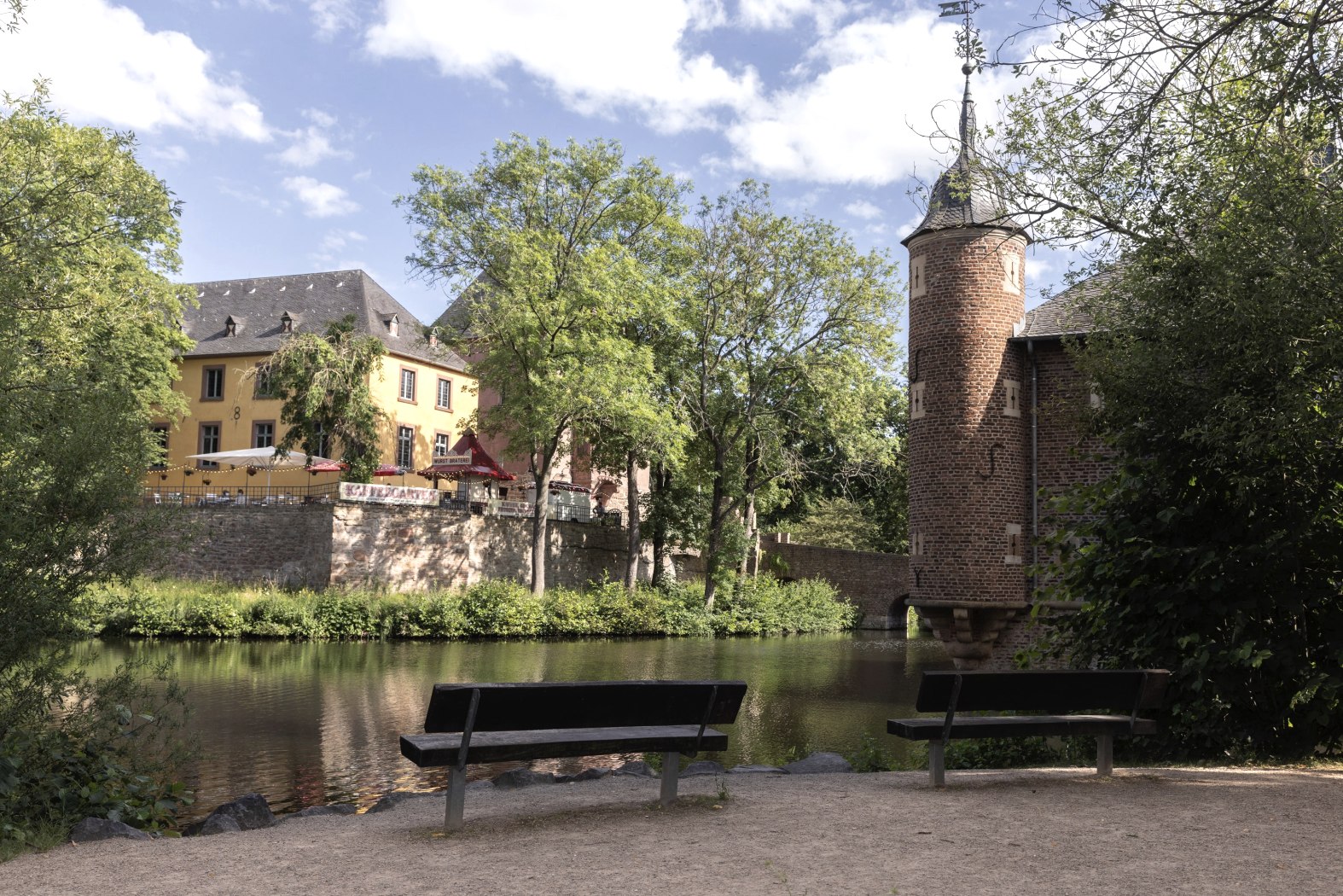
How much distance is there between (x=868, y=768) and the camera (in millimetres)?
8484

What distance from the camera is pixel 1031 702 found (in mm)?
6930

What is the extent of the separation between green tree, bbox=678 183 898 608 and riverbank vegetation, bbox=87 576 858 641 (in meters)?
1.83

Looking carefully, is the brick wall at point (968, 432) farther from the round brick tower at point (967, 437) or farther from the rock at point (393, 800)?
the rock at point (393, 800)

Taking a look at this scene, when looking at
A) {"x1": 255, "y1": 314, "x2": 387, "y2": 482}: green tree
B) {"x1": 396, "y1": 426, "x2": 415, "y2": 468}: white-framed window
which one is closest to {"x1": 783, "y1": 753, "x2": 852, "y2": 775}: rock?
{"x1": 255, "y1": 314, "x2": 387, "y2": 482}: green tree

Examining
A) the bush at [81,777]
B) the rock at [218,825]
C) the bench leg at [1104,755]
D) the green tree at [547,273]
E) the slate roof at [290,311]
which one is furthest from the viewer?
the slate roof at [290,311]

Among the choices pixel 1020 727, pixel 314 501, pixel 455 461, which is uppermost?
pixel 455 461

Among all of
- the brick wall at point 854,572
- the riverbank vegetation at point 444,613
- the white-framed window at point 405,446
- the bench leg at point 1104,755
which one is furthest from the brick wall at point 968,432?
the white-framed window at point 405,446

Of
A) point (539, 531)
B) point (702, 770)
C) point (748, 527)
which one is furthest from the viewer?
point (748, 527)

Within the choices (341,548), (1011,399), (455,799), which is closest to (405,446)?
(341,548)

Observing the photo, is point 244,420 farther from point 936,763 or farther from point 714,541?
point 936,763

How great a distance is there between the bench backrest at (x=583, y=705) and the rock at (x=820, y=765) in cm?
206

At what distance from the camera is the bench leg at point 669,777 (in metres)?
6.10

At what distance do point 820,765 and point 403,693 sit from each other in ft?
31.3

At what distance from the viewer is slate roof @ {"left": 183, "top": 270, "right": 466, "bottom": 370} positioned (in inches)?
1698
